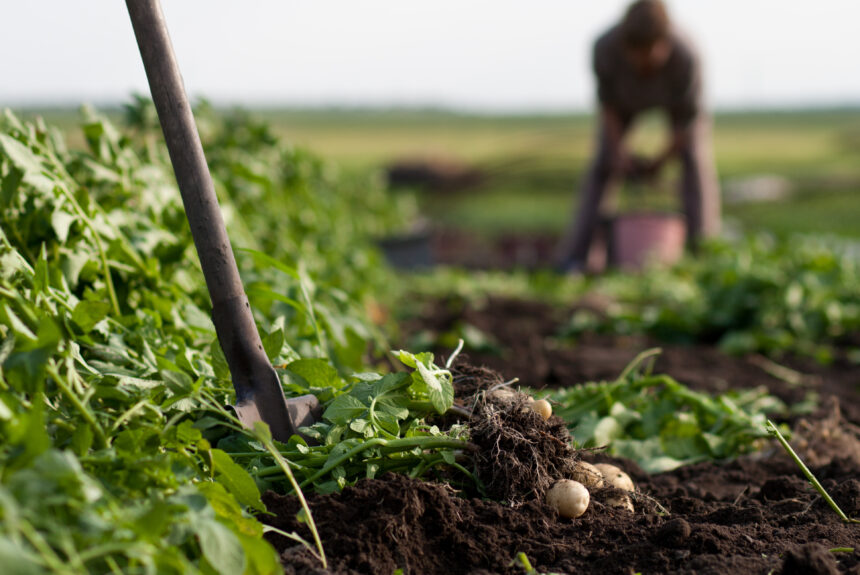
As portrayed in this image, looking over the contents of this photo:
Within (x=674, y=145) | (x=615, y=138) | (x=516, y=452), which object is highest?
(x=516, y=452)

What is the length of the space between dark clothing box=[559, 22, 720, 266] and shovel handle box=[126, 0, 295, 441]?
22.2 feet

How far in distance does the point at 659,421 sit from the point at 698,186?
6.88m

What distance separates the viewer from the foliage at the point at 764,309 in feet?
15.3

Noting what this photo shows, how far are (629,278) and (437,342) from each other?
407 centimetres

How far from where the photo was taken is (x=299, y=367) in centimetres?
198

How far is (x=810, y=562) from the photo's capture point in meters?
1.43

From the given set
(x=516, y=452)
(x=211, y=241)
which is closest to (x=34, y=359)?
(x=211, y=241)

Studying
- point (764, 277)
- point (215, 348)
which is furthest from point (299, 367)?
point (764, 277)

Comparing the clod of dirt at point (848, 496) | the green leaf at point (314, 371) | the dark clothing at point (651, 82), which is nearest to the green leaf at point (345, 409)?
the green leaf at point (314, 371)

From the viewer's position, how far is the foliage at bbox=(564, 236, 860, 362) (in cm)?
466

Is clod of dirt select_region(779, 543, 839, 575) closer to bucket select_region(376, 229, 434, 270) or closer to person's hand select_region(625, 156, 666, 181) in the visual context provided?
person's hand select_region(625, 156, 666, 181)

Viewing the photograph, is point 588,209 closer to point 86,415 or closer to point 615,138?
point 615,138

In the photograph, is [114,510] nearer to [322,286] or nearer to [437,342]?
[322,286]

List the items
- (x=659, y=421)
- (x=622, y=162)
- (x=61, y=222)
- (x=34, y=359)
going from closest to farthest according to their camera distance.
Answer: (x=34, y=359) → (x=61, y=222) → (x=659, y=421) → (x=622, y=162)
